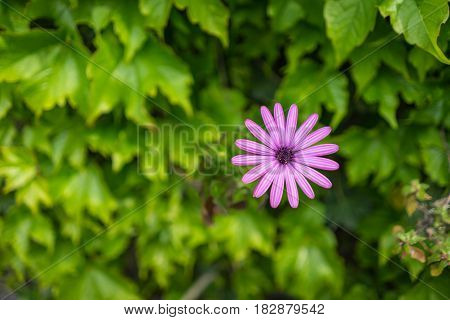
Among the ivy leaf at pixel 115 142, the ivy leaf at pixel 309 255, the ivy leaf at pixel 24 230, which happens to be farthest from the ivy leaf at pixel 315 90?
the ivy leaf at pixel 24 230

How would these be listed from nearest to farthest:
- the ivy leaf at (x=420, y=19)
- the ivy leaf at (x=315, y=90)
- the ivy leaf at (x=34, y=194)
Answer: the ivy leaf at (x=420, y=19), the ivy leaf at (x=315, y=90), the ivy leaf at (x=34, y=194)

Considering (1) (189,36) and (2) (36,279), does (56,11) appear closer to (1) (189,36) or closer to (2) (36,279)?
(1) (189,36)

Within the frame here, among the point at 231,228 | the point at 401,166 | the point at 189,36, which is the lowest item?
the point at 231,228

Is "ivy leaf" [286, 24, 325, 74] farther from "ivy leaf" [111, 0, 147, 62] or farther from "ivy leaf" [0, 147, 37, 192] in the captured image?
"ivy leaf" [0, 147, 37, 192]

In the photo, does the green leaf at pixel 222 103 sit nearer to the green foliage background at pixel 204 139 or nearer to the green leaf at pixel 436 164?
the green foliage background at pixel 204 139

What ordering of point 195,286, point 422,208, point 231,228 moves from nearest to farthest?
point 422,208
point 231,228
point 195,286

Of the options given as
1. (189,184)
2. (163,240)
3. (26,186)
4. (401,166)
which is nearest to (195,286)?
(163,240)

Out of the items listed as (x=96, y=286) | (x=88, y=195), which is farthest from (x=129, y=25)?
(x=96, y=286)
